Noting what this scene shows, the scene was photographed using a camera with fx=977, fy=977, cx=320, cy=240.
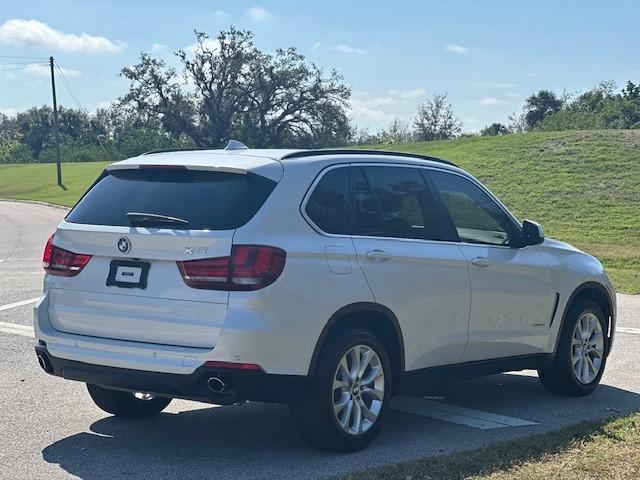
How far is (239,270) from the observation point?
5375 mm

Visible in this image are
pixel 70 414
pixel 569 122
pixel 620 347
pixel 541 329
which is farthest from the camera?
pixel 569 122

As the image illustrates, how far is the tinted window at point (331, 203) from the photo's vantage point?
19.3 ft

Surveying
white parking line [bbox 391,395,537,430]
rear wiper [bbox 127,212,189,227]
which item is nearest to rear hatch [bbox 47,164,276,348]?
rear wiper [bbox 127,212,189,227]

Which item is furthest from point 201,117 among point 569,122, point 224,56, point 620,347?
point 620,347

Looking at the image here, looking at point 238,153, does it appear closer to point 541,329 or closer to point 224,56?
point 541,329

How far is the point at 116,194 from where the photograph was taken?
6.10 meters

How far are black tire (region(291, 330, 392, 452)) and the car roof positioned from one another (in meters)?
1.07

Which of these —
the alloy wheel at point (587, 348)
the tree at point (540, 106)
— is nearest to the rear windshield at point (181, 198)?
the alloy wheel at point (587, 348)

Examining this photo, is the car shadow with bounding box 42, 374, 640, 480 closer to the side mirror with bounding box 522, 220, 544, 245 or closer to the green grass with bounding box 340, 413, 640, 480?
the green grass with bounding box 340, 413, 640, 480

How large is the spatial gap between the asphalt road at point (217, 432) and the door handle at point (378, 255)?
1.18m

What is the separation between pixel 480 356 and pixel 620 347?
3.52m

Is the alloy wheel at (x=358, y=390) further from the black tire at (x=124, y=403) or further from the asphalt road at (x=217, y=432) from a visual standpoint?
the black tire at (x=124, y=403)

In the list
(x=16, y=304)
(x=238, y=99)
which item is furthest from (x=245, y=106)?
(x=16, y=304)

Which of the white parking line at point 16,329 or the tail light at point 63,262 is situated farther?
the white parking line at point 16,329
